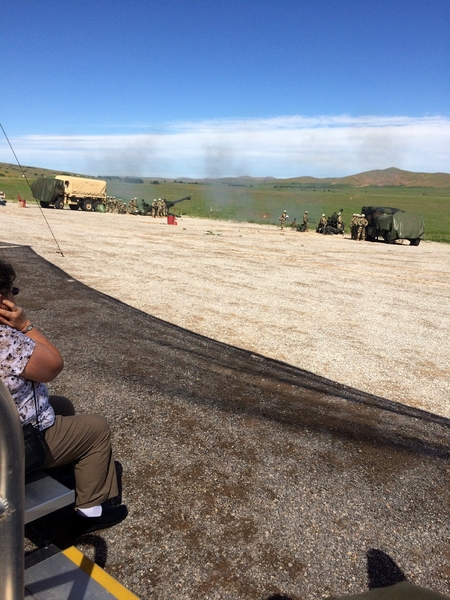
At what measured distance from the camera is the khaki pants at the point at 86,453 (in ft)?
9.23

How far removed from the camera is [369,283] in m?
13.5

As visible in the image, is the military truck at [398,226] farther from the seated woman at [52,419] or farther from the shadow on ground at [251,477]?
the seated woman at [52,419]

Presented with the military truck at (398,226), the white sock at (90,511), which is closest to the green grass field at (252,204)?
the military truck at (398,226)

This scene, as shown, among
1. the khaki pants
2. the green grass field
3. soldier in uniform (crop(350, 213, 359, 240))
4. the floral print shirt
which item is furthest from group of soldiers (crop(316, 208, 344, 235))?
the floral print shirt

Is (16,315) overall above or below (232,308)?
above

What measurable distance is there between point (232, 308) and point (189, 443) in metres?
5.43

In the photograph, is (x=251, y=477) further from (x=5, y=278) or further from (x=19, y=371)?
(x=5, y=278)

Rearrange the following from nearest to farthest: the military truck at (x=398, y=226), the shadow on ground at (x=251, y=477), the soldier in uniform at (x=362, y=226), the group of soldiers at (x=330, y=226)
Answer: the shadow on ground at (x=251, y=477)
the military truck at (x=398, y=226)
the soldier in uniform at (x=362, y=226)
the group of soldiers at (x=330, y=226)

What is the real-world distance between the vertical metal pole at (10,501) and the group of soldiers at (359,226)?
2867cm

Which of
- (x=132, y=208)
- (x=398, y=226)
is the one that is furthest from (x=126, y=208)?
(x=398, y=226)

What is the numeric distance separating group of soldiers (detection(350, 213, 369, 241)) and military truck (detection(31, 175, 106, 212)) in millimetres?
20097

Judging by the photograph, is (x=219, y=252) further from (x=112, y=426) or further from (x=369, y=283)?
(x=112, y=426)

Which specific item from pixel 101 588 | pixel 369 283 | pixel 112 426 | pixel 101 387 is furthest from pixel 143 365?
pixel 369 283

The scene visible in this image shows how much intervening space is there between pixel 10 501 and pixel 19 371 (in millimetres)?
1404
